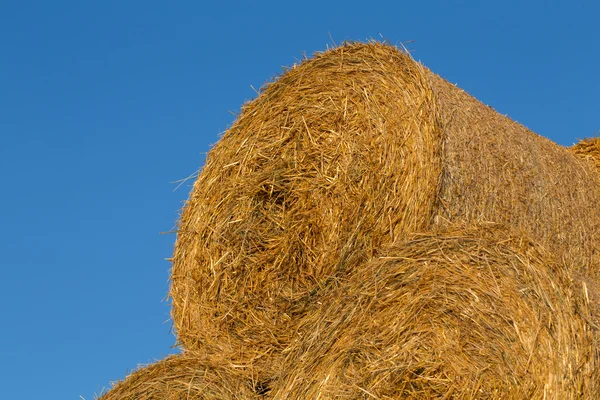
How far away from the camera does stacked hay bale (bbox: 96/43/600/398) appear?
3520mm

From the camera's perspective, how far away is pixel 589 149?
6.52 m

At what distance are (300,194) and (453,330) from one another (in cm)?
131

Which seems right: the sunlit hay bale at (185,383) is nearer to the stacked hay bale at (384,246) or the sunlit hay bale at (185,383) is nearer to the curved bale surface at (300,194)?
the stacked hay bale at (384,246)

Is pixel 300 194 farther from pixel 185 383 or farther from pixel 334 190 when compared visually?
pixel 185 383

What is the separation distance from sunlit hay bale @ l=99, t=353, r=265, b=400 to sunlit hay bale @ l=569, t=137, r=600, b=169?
330cm

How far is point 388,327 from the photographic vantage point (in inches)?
148

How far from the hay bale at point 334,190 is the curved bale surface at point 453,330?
355 millimetres

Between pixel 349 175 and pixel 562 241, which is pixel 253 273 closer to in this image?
pixel 349 175

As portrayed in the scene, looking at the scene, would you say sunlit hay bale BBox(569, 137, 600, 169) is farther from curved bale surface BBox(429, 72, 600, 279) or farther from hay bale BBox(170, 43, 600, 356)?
hay bale BBox(170, 43, 600, 356)

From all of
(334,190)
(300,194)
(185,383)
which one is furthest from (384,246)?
(185,383)

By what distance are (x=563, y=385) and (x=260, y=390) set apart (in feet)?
5.19

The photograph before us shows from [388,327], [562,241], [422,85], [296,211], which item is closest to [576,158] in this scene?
[562,241]

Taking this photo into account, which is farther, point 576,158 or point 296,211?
point 576,158

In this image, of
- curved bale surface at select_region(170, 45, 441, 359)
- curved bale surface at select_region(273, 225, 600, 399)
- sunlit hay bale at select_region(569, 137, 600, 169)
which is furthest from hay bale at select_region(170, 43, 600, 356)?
sunlit hay bale at select_region(569, 137, 600, 169)
